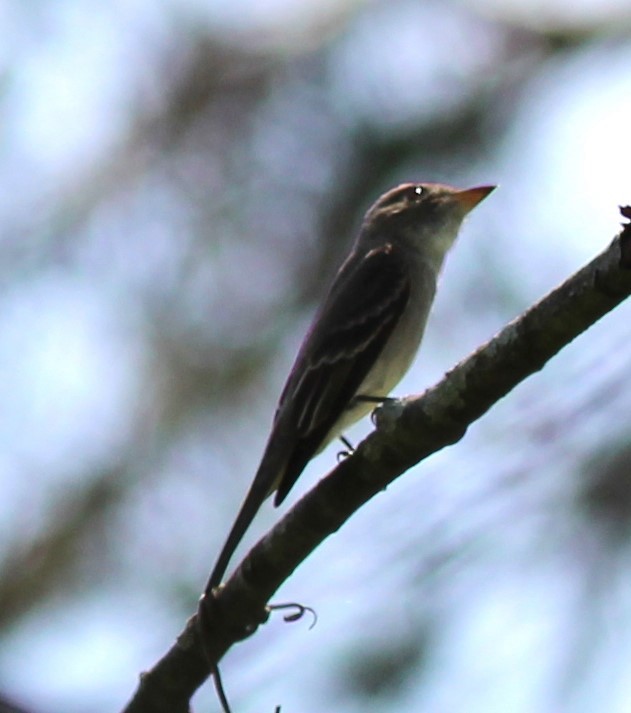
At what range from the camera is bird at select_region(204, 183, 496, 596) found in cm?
509

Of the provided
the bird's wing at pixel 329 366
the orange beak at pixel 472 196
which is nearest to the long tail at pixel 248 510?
the bird's wing at pixel 329 366

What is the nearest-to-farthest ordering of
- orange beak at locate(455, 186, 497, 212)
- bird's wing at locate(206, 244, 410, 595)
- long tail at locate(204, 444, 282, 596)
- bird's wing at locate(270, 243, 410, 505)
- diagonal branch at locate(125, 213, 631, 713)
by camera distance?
diagonal branch at locate(125, 213, 631, 713) → long tail at locate(204, 444, 282, 596) → bird's wing at locate(206, 244, 410, 595) → bird's wing at locate(270, 243, 410, 505) → orange beak at locate(455, 186, 497, 212)

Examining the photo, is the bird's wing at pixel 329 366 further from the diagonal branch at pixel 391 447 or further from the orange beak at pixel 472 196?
the orange beak at pixel 472 196

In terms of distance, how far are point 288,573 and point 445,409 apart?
670mm

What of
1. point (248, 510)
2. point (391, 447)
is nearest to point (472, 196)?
point (248, 510)

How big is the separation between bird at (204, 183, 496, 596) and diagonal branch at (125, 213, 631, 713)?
168 mm

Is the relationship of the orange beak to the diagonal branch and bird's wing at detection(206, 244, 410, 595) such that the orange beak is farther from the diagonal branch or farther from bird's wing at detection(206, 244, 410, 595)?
the diagonal branch

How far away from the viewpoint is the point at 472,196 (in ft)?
22.3

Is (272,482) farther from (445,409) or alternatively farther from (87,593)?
(87,593)

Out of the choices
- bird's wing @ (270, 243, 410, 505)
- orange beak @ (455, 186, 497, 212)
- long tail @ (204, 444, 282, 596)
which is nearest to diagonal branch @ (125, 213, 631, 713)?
long tail @ (204, 444, 282, 596)

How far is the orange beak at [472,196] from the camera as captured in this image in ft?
22.1

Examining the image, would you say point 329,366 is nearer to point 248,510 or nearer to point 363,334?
point 363,334

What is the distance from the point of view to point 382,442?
4.02 metres

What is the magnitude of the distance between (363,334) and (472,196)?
4.13ft
